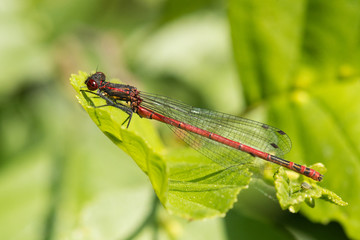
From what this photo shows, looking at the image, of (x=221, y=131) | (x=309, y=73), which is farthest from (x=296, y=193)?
(x=309, y=73)

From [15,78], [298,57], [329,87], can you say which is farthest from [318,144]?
[15,78]

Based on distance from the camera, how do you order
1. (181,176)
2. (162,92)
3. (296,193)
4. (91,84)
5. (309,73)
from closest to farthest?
(296,193) < (181,176) < (91,84) < (309,73) < (162,92)

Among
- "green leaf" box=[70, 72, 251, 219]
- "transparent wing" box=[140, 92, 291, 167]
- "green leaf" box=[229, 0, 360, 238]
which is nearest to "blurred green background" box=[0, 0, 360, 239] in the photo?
"green leaf" box=[229, 0, 360, 238]

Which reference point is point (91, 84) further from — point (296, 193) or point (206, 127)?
point (296, 193)

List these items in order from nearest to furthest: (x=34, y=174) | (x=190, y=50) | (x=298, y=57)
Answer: (x=298, y=57), (x=34, y=174), (x=190, y=50)

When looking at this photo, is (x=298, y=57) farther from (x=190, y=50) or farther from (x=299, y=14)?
(x=190, y=50)

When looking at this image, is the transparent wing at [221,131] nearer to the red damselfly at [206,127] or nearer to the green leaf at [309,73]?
the red damselfly at [206,127]

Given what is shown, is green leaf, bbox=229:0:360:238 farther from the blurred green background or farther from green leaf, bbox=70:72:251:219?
green leaf, bbox=70:72:251:219
